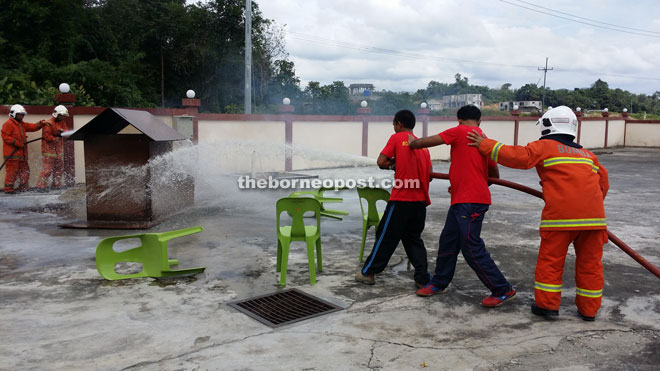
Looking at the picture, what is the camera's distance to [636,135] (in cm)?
3253

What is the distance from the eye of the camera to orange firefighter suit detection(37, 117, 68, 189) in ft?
34.9

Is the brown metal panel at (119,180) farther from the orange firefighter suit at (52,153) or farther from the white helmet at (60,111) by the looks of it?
the white helmet at (60,111)

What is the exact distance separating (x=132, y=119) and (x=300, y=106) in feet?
82.4

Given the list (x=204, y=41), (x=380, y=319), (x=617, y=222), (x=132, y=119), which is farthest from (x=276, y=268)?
(x=204, y=41)

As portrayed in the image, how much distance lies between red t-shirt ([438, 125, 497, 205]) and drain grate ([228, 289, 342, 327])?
1.39 m

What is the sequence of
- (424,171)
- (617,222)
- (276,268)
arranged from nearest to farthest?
1. (424,171)
2. (276,268)
3. (617,222)

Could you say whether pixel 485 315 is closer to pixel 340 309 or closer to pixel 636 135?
pixel 340 309

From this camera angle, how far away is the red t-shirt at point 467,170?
4195 mm

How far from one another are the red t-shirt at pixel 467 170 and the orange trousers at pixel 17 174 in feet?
31.5

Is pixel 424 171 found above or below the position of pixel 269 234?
above

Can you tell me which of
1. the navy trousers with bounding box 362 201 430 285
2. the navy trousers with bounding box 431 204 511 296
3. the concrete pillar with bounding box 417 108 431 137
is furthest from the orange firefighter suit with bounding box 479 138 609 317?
the concrete pillar with bounding box 417 108 431 137

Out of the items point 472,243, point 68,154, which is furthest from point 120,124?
point 472,243

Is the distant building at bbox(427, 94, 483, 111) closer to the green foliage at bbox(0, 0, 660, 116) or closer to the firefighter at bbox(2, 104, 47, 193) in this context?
the green foliage at bbox(0, 0, 660, 116)

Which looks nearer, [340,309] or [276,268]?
[340,309]
